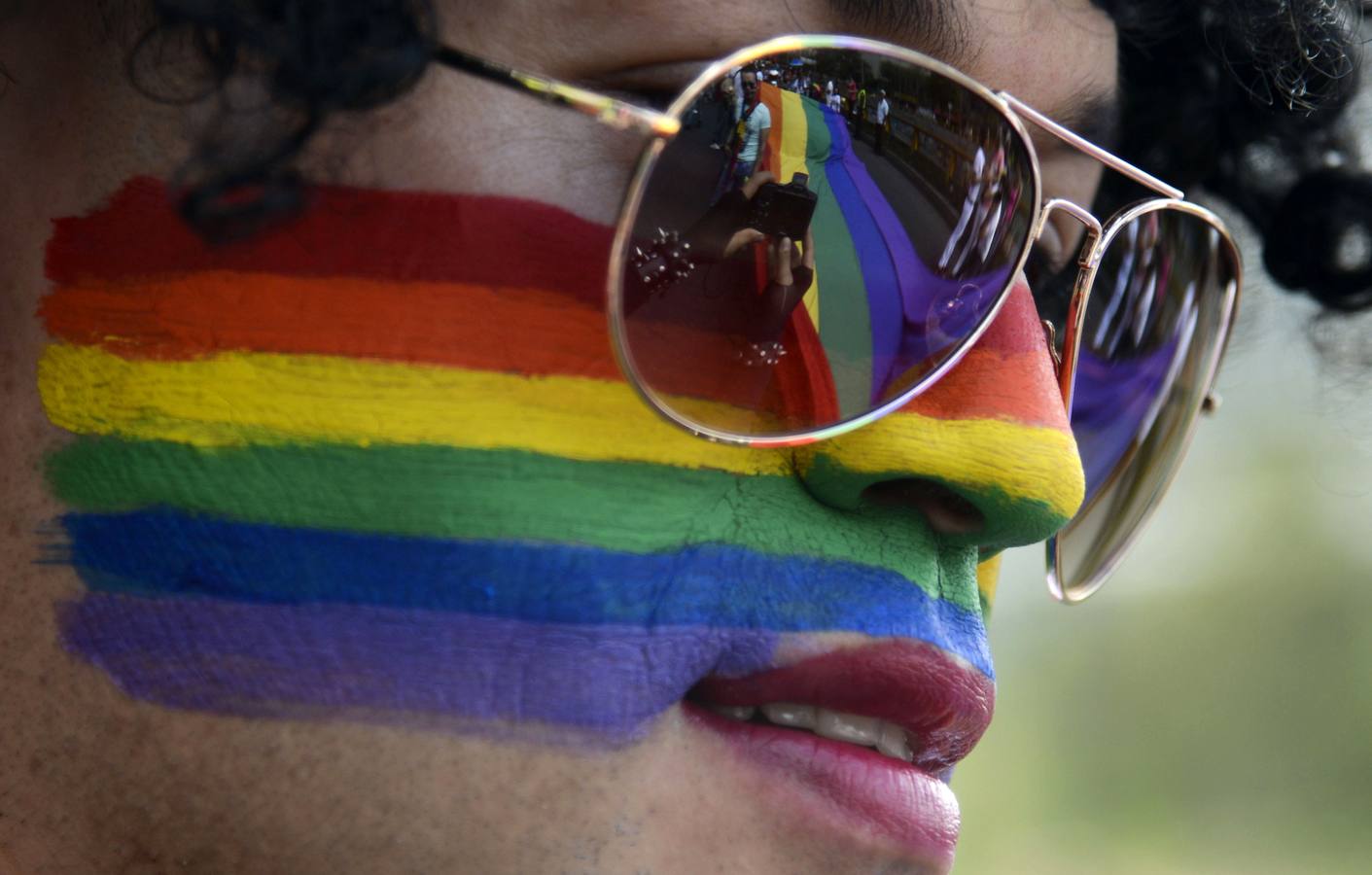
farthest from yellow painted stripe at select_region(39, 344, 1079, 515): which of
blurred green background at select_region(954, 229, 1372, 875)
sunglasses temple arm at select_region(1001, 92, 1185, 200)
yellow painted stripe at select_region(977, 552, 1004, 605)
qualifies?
blurred green background at select_region(954, 229, 1372, 875)

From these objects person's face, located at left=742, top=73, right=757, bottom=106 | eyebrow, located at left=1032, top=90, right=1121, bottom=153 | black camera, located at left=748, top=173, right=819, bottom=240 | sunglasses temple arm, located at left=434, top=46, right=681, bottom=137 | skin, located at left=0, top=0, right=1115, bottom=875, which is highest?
eyebrow, located at left=1032, top=90, right=1121, bottom=153

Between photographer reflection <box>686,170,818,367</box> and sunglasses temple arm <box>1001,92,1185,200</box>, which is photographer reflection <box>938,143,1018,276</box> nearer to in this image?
sunglasses temple arm <box>1001,92,1185,200</box>

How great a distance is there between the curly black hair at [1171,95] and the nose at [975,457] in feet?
1.98

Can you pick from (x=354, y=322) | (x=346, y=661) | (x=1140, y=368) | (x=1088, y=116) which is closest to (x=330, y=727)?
(x=346, y=661)

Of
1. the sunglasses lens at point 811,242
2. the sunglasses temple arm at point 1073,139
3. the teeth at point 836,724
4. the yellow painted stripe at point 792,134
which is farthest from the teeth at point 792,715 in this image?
the sunglasses temple arm at point 1073,139

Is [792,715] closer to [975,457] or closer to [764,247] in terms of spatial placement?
[975,457]

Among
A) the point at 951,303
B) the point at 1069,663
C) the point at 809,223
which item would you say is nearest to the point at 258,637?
the point at 809,223

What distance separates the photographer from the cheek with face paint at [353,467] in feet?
4.42

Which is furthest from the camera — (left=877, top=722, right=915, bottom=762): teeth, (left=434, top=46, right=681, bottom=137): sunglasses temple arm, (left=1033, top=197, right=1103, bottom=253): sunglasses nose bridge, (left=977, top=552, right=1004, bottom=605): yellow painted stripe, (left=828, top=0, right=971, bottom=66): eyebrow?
(left=977, top=552, right=1004, bottom=605): yellow painted stripe

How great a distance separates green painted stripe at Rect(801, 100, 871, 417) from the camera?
1.40 m

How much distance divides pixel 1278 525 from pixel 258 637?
8920 millimetres

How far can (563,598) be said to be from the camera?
1.36 m

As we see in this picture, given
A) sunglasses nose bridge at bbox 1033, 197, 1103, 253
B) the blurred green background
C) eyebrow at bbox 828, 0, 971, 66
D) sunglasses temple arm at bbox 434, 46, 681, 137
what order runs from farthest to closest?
the blurred green background → sunglasses nose bridge at bbox 1033, 197, 1103, 253 → eyebrow at bbox 828, 0, 971, 66 → sunglasses temple arm at bbox 434, 46, 681, 137

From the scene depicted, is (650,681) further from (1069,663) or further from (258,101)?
(1069,663)
